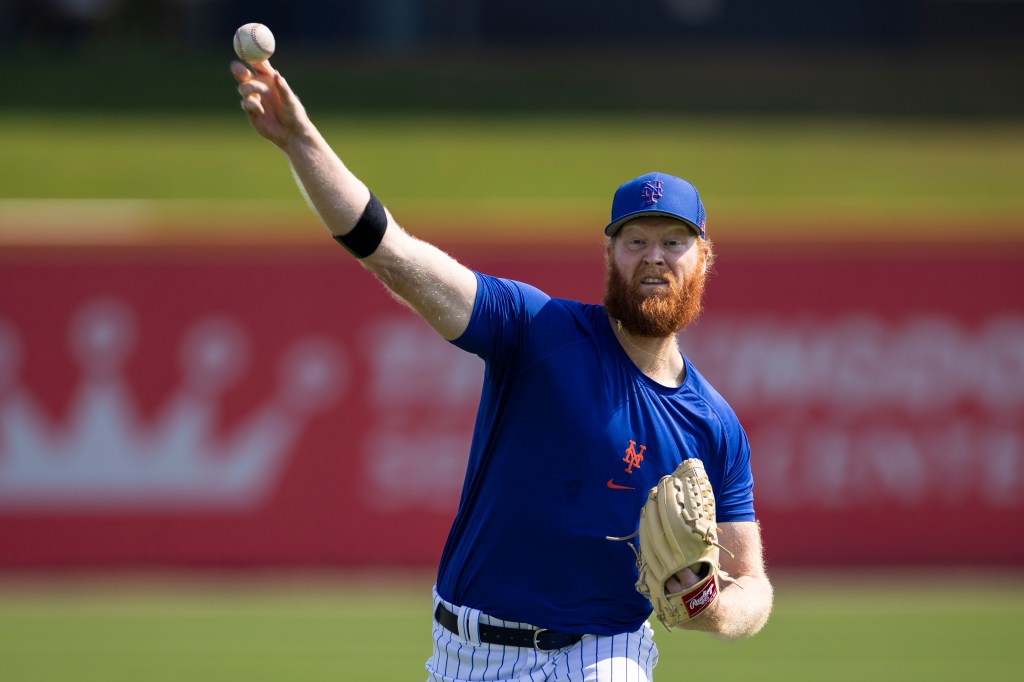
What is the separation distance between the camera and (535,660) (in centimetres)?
487

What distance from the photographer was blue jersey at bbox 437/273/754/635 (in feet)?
16.0

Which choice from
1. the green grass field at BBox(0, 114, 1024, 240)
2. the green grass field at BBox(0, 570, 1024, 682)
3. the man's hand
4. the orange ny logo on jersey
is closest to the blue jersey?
the orange ny logo on jersey

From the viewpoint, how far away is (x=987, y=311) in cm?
1234

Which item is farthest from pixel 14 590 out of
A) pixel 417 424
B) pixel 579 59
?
pixel 579 59

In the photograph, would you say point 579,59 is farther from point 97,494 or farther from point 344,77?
point 97,494

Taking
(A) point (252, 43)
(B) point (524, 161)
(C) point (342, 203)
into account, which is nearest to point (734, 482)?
(C) point (342, 203)

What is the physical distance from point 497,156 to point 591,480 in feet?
52.1

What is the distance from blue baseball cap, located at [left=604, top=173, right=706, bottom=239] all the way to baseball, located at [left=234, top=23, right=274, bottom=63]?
1.39 meters

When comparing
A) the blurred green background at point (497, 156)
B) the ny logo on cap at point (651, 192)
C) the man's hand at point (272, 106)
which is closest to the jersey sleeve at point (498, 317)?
the ny logo on cap at point (651, 192)

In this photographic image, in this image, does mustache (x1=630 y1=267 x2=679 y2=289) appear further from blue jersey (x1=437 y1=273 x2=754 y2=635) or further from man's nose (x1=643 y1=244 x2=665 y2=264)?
blue jersey (x1=437 y1=273 x2=754 y2=635)

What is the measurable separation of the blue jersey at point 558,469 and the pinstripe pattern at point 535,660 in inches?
2.1

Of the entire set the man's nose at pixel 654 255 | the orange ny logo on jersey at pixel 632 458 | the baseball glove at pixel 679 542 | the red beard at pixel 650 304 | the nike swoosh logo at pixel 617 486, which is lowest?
the baseball glove at pixel 679 542

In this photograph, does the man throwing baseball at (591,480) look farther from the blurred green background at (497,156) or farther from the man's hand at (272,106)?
the blurred green background at (497,156)

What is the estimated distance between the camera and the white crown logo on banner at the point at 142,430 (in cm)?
1152
